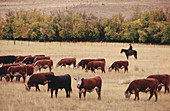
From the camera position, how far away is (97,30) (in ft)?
301

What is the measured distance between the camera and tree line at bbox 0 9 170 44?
79562 mm

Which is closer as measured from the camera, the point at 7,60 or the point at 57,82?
the point at 57,82

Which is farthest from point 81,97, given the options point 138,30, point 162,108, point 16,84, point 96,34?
point 96,34

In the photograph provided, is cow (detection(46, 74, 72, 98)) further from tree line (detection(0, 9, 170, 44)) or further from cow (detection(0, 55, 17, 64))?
tree line (detection(0, 9, 170, 44))

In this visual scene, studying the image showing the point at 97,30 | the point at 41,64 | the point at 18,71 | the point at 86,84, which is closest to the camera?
the point at 86,84

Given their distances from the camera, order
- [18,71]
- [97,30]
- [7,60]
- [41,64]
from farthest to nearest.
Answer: [97,30] < [7,60] < [41,64] < [18,71]

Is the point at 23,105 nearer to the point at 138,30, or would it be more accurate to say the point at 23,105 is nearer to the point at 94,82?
the point at 94,82

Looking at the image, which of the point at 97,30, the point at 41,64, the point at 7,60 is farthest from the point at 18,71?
the point at 97,30

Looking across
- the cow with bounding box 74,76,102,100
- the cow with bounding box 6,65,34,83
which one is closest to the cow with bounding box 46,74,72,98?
the cow with bounding box 74,76,102,100

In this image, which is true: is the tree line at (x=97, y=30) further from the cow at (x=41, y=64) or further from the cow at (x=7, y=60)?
the cow at (x=41, y=64)

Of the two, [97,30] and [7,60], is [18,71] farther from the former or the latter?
[97,30]

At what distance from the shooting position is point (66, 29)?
3622 inches

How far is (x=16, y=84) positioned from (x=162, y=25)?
68050 millimetres

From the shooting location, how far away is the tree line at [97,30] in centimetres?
7956
